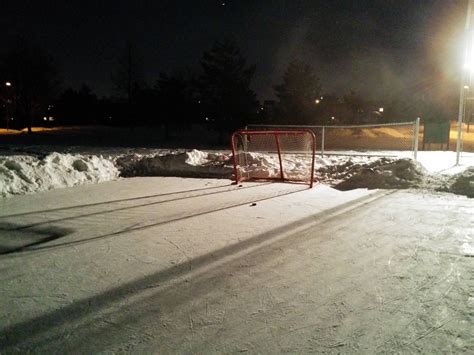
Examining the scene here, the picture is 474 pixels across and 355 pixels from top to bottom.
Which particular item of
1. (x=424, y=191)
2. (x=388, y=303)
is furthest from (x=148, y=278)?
(x=424, y=191)

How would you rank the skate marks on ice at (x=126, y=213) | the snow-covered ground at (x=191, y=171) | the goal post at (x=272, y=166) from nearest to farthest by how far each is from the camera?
Answer: the skate marks on ice at (x=126, y=213) < the snow-covered ground at (x=191, y=171) < the goal post at (x=272, y=166)

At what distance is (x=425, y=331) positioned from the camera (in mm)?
2848

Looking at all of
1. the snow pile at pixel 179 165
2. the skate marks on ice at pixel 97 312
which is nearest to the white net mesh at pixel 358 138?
the snow pile at pixel 179 165

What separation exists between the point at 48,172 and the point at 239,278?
7.89 meters

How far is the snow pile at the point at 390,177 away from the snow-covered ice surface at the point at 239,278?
163cm

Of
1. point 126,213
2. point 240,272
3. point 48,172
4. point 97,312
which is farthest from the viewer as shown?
point 48,172

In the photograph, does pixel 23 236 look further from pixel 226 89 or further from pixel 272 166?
pixel 226 89

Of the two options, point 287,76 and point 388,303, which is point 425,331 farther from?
point 287,76

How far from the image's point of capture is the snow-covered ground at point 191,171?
8.75m

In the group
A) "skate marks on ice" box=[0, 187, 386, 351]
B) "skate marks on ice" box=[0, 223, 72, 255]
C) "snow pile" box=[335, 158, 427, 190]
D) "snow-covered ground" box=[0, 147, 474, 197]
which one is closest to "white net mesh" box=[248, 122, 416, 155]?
"snow-covered ground" box=[0, 147, 474, 197]

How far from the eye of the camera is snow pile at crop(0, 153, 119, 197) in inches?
350

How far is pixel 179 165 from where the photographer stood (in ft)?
40.6

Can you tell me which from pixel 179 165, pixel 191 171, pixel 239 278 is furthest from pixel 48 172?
pixel 239 278

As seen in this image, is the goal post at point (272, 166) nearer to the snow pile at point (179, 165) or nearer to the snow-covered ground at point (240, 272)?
the snow pile at point (179, 165)
